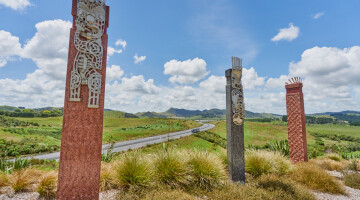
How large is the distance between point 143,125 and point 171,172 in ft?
48.6

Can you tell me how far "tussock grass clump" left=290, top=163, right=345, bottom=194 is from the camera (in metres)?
4.95

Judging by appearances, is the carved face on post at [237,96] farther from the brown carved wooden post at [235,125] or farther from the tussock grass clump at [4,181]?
the tussock grass clump at [4,181]

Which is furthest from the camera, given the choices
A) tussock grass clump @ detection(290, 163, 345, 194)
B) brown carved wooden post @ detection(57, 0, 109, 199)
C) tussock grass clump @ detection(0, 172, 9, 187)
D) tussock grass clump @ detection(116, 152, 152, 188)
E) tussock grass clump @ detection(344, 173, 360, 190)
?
tussock grass clump @ detection(344, 173, 360, 190)

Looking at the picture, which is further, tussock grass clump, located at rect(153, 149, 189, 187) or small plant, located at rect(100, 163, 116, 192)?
tussock grass clump, located at rect(153, 149, 189, 187)

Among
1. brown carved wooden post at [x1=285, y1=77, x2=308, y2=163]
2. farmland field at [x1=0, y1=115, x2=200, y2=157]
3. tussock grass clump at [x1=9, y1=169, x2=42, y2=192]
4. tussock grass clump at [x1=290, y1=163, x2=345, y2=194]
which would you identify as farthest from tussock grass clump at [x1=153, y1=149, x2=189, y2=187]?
brown carved wooden post at [x1=285, y1=77, x2=308, y2=163]

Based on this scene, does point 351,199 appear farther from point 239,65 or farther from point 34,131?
point 34,131

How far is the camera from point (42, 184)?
373 centimetres

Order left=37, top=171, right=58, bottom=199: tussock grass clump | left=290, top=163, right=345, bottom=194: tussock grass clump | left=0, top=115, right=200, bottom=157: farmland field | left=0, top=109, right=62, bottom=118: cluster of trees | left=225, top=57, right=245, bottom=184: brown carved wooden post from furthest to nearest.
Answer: left=0, top=109, right=62, bottom=118: cluster of trees, left=0, top=115, right=200, bottom=157: farmland field, left=225, top=57, right=245, bottom=184: brown carved wooden post, left=290, top=163, right=345, bottom=194: tussock grass clump, left=37, top=171, right=58, bottom=199: tussock grass clump

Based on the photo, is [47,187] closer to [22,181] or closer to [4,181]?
[22,181]

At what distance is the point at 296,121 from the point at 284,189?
496 cm

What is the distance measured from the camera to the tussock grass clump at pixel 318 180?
4945 mm

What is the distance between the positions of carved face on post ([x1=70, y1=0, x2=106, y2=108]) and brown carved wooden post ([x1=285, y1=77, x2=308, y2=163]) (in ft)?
28.8

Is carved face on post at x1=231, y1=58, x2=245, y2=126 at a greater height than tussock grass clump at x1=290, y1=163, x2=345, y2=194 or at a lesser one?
greater

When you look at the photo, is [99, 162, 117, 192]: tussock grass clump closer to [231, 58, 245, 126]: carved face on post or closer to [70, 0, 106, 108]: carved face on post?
[70, 0, 106, 108]: carved face on post
